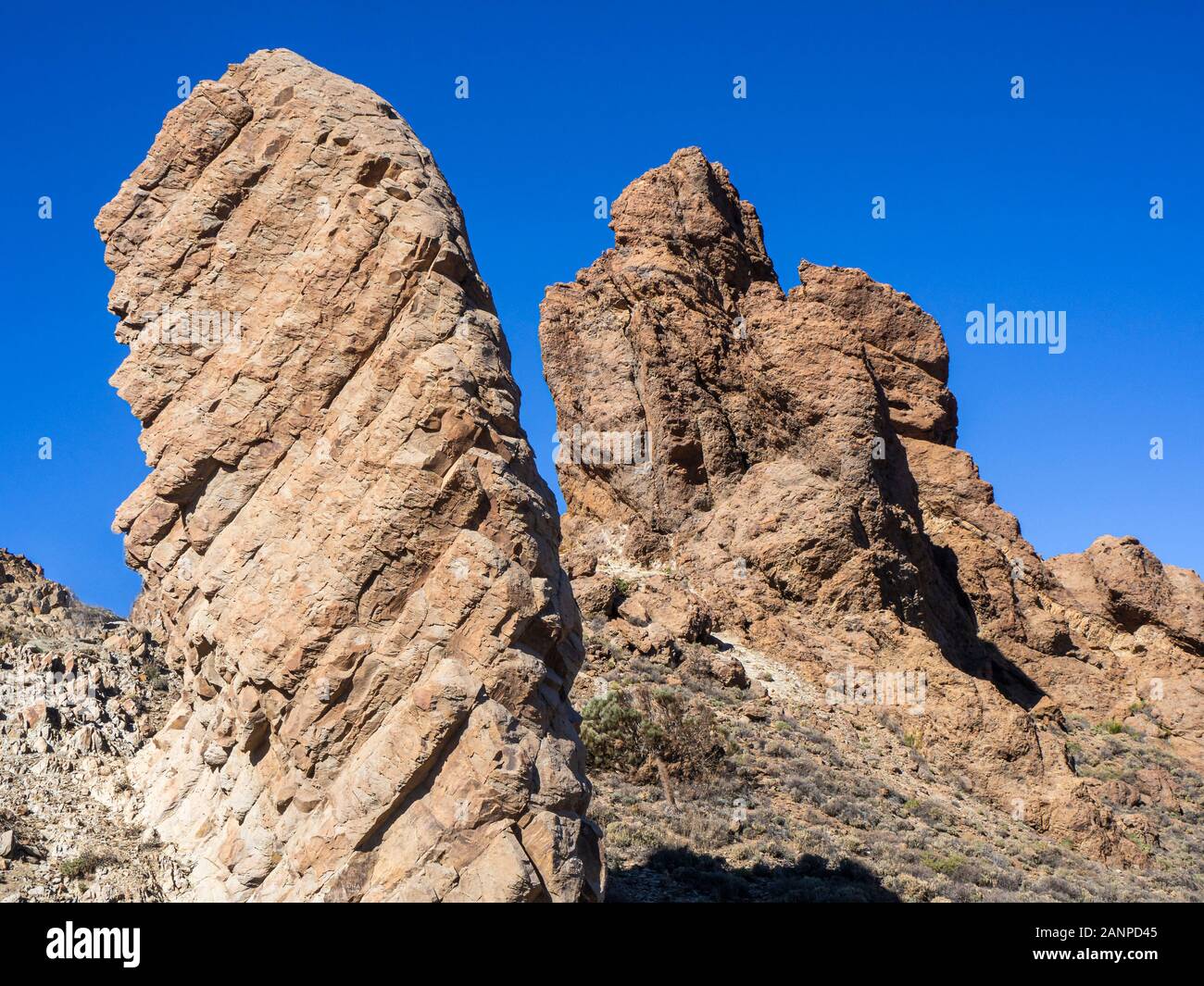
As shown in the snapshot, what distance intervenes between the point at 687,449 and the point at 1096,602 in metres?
15.9

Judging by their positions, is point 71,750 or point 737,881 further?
point 737,881

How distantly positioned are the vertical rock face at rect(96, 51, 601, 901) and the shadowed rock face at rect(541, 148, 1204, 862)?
46.1ft

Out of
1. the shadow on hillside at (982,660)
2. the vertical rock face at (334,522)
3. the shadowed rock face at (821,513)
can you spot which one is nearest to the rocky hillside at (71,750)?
the vertical rock face at (334,522)

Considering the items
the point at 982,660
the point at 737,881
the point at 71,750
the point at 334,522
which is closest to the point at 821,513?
the point at 982,660

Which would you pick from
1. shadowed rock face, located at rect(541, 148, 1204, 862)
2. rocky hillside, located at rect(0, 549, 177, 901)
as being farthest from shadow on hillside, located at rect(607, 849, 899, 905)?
shadowed rock face, located at rect(541, 148, 1204, 862)

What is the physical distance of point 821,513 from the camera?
92.8 ft

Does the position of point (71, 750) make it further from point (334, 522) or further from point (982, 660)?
point (982, 660)

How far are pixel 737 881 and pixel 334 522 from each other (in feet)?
28.0

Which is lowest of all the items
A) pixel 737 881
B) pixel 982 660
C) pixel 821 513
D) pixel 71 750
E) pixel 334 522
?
pixel 737 881

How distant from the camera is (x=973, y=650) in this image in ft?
101

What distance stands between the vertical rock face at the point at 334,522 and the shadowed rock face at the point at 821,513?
1406 cm

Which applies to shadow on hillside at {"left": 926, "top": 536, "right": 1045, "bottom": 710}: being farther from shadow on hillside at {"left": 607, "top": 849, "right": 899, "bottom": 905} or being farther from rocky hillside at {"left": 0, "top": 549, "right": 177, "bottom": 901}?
rocky hillside at {"left": 0, "top": 549, "right": 177, "bottom": 901}

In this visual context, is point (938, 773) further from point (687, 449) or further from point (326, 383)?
point (326, 383)

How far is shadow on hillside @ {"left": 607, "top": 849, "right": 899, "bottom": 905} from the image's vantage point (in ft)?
49.5
